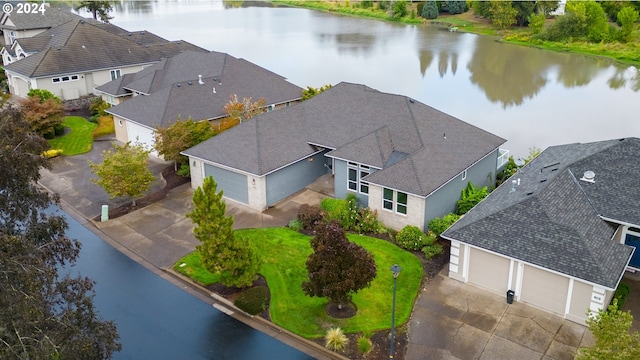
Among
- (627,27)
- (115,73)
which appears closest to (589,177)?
(115,73)

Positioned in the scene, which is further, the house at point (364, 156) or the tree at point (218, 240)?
the house at point (364, 156)

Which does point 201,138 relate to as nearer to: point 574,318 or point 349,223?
point 349,223

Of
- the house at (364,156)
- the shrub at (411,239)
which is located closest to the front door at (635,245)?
the house at (364,156)

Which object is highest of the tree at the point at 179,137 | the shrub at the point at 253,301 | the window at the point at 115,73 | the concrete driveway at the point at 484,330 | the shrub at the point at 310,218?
the window at the point at 115,73

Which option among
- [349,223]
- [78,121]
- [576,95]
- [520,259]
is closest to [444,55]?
[576,95]

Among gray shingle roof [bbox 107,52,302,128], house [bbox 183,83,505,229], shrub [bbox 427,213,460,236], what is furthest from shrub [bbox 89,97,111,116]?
shrub [bbox 427,213,460,236]

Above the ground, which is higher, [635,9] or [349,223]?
[635,9]

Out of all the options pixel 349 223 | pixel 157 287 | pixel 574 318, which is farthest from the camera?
pixel 349 223

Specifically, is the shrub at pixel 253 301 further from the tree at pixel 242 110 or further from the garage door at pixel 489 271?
→ the tree at pixel 242 110
